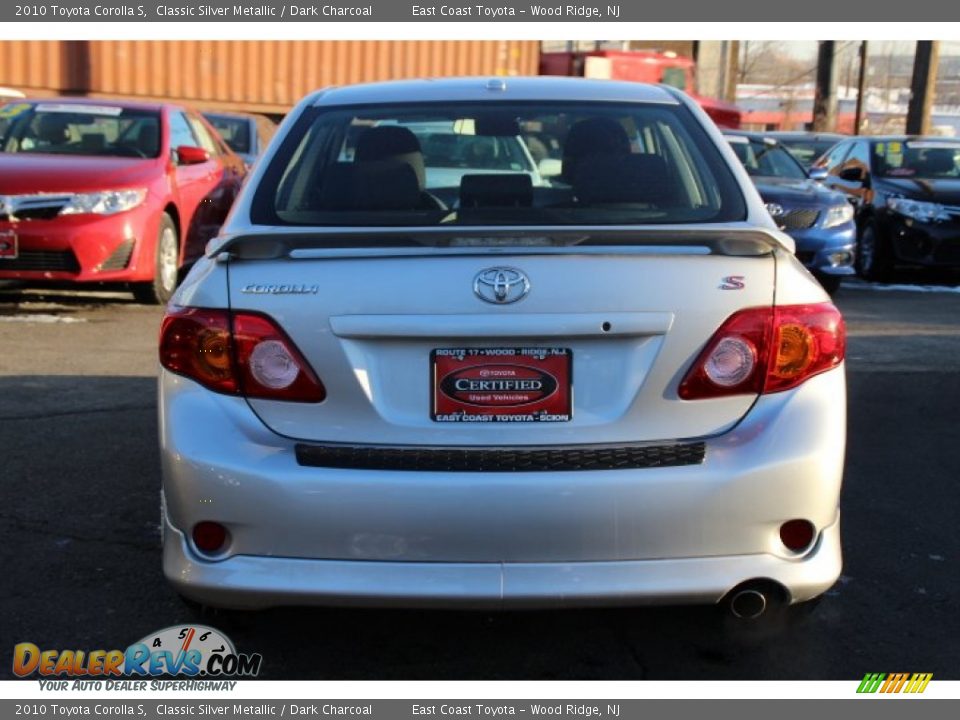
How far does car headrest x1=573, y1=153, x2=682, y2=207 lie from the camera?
382 cm

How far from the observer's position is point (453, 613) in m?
3.78

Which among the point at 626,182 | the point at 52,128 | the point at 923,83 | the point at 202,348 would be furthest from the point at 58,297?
the point at 923,83

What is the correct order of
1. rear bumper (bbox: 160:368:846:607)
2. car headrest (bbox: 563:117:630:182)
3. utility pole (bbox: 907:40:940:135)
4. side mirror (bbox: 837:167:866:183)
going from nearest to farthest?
rear bumper (bbox: 160:368:846:607)
car headrest (bbox: 563:117:630:182)
side mirror (bbox: 837:167:866:183)
utility pole (bbox: 907:40:940:135)

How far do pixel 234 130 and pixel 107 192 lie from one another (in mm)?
6883

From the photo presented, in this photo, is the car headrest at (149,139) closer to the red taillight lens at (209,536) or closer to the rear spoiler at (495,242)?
the rear spoiler at (495,242)

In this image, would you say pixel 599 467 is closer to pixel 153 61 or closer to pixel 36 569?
pixel 36 569

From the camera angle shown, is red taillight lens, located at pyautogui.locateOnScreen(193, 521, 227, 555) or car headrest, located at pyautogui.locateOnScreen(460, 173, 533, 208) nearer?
red taillight lens, located at pyautogui.locateOnScreen(193, 521, 227, 555)

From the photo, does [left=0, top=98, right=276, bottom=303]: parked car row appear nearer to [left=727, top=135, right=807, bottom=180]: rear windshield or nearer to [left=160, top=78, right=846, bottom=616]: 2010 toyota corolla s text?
[left=727, top=135, right=807, bottom=180]: rear windshield

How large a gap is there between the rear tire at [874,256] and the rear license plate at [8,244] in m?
7.98

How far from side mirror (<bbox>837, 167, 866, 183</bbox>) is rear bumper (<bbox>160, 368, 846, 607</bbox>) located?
10.2 m

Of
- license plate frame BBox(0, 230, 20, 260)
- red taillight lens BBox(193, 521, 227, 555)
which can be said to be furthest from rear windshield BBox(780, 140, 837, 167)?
red taillight lens BBox(193, 521, 227, 555)

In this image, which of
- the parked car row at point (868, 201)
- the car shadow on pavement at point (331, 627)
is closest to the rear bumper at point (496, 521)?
the car shadow on pavement at point (331, 627)

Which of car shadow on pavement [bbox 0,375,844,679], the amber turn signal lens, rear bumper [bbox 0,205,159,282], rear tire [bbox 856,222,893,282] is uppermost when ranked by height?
the amber turn signal lens

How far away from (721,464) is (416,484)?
73 cm
